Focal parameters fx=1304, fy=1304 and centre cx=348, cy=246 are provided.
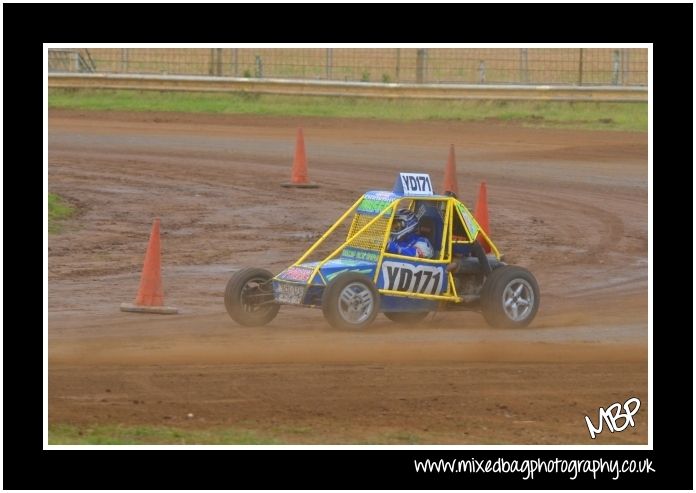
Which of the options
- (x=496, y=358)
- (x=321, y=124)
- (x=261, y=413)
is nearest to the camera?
(x=261, y=413)

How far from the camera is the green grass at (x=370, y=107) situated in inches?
1125

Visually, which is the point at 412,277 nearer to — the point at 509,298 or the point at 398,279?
the point at 398,279

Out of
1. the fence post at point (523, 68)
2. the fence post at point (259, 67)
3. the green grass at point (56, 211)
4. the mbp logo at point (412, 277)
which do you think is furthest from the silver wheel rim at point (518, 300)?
the fence post at point (259, 67)

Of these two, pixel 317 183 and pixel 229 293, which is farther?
pixel 317 183

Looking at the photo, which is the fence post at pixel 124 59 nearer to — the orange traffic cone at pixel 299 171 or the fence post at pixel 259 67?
the fence post at pixel 259 67

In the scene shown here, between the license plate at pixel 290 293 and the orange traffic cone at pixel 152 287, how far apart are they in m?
1.27

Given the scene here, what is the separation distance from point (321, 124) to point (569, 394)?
19.1 metres

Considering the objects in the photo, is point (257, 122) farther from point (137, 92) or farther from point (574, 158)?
point (574, 158)

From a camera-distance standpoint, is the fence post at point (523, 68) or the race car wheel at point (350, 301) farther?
the fence post at point (523, 68)

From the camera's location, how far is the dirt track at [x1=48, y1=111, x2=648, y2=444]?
9.16 metres

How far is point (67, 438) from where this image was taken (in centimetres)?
839

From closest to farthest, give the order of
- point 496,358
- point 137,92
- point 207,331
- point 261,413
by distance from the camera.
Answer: point 261,413 < point 496,358 < point 207,331 < point 137,92

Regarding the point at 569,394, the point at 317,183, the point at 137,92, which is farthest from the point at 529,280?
the point at 137,92

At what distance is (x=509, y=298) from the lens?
1174cm
